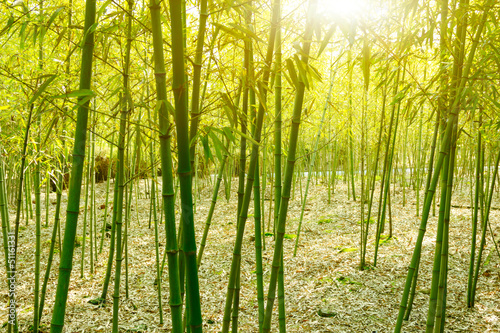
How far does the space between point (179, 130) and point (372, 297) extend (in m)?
2.76

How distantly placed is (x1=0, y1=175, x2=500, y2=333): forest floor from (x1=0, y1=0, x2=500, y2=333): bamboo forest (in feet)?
0.07

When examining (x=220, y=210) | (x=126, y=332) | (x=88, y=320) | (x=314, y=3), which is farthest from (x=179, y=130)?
(x=220, y=210)

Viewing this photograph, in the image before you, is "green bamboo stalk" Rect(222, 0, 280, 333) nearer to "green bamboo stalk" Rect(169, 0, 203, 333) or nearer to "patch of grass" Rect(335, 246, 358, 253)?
"green bamboo stalk" Rect(169, 0, 203, 333)

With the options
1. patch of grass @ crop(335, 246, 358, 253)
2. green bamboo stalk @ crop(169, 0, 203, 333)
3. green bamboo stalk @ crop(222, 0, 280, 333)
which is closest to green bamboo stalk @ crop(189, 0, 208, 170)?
green bamboo stalk @ crop(169, 0, 203, 333)

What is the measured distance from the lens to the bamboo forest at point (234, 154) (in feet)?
3.23

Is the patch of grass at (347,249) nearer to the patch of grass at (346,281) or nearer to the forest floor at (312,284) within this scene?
the forest floor at (312,284)

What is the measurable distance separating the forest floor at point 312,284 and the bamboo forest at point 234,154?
2cm

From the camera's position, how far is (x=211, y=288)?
3381mm

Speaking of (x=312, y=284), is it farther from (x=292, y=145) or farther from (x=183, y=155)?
(x=183, y=155)

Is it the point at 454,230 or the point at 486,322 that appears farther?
the point at 454,230

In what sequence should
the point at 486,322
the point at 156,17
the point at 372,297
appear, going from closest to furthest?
the point at 156,17
the point at 486,322
the point at 372,297

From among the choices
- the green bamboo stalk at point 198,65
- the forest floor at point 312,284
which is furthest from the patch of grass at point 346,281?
the green bamboo stalk at point 198,65

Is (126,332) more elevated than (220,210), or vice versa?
(220,210)

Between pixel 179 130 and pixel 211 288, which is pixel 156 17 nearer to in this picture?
pixel 179 130
